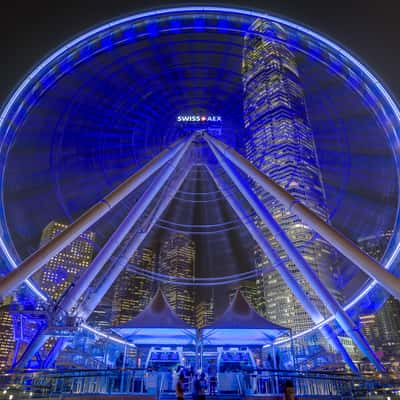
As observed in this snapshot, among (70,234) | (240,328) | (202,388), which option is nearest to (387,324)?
(240,328)

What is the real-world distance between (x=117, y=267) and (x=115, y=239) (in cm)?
141

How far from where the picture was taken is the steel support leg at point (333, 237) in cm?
956

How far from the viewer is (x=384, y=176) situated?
50.4 ft

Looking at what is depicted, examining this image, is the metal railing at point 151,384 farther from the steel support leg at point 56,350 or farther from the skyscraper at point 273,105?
the skyscraper at point 273,105

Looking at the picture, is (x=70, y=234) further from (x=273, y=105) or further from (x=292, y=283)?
(x=273, y=105)

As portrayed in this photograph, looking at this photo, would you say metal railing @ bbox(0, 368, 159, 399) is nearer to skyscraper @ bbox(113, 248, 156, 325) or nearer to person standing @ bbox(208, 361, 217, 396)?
person standing @ bbox(208, 361, 217, 396)

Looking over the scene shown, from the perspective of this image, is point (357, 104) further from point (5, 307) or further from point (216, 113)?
point (5, 307)

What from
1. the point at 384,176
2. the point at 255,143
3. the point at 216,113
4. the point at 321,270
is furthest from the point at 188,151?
the point at 321,270

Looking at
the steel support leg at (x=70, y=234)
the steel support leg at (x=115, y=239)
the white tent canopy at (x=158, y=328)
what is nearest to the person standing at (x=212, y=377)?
the white tent canopy at (x=158, y=328)

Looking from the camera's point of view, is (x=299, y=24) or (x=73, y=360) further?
(x=299, y=24)

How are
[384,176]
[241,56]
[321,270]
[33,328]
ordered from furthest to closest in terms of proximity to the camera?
1. [321,270]
2. [241,56]
3. [384,176]
4. [33,328]

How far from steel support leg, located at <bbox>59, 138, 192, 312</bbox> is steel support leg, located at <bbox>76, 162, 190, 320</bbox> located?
0.65m

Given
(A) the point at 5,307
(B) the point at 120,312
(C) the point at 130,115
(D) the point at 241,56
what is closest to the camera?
(A) the point at 5,307

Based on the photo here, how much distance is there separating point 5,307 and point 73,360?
11.3 ft
